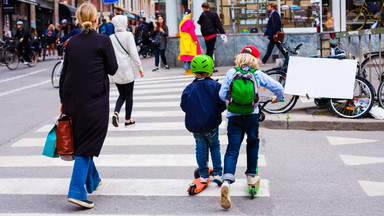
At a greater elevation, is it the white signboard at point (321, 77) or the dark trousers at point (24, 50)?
the dark trousers at point (24, 50)

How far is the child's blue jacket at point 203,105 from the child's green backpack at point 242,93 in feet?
0.58

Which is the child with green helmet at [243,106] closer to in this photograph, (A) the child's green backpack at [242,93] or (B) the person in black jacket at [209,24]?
(A) the child's green backpack at [242,93]

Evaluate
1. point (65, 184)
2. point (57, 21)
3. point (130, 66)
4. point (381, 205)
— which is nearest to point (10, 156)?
point (65, 184)

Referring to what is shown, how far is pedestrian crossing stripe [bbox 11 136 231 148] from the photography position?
7.15 m

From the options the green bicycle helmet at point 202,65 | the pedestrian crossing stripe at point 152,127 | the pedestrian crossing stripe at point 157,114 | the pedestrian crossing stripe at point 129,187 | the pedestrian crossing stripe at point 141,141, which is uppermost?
the green bicycle helmet at point 202,65

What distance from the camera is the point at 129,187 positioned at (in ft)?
17.1

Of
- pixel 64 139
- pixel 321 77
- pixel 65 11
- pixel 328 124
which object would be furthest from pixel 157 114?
pixel 65 11

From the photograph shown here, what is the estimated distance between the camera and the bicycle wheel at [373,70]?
847 centimetres

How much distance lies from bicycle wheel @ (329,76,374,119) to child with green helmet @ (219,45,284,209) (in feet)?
11.8

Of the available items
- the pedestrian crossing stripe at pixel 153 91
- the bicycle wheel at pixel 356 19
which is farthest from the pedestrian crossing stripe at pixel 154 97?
the bicycle wheel at pixel 356 19

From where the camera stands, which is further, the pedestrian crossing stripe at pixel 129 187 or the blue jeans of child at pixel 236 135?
the pedestrian crossing stripe at pixel 129 187

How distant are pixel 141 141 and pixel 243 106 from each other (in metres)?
3.00

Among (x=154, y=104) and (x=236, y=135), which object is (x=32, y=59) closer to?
(x=154, y=104)

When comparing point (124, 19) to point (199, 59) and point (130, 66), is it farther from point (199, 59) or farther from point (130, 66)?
point (199, 59)
